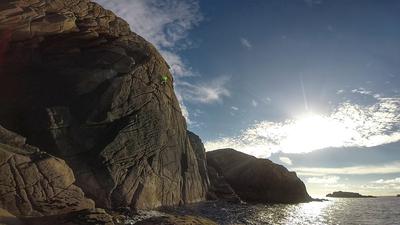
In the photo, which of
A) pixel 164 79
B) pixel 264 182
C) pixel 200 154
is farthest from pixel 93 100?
pixel 264 182

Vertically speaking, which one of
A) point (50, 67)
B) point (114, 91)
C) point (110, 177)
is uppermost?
point (50, 67)

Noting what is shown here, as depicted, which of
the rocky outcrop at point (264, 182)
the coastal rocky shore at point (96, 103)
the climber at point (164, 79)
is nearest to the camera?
the coastal rocky shore at point (96, 103)

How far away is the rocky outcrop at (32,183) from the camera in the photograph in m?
31.6

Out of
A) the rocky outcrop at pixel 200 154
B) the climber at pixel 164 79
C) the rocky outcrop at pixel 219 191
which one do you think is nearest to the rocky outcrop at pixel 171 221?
the climber at pixel 164 79

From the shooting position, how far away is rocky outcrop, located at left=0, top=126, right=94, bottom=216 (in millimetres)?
31641

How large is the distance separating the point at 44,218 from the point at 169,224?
10372mm

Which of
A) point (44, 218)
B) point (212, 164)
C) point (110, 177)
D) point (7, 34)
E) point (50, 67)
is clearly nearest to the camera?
point (44, 218)

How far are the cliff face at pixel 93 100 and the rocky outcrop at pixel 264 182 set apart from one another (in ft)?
104

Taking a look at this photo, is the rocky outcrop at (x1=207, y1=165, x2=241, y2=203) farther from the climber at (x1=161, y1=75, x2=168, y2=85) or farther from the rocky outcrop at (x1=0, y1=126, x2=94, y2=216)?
the rocky outcrop at (x1=0, y1=126, x2=94, y2=216)

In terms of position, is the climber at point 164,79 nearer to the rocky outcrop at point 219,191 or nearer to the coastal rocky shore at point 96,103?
the coastal rocky shore at point 96,103

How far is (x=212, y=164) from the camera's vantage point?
107938 millimetres

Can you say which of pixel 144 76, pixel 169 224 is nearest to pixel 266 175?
pixel 144 76

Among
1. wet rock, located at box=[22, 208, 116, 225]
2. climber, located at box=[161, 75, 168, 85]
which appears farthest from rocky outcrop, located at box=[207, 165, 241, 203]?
wet rock, located at box=[22, 208, 116, 225]

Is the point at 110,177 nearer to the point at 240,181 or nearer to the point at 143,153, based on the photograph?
the point at 143,153
